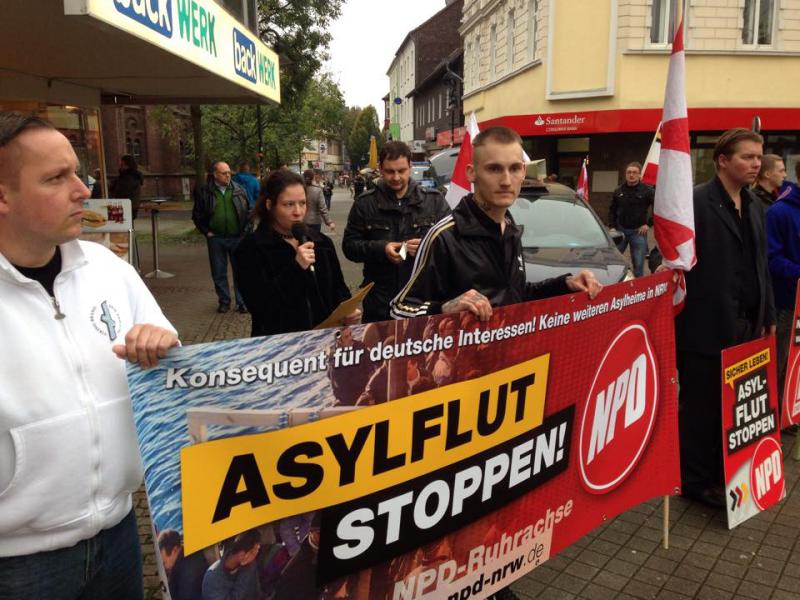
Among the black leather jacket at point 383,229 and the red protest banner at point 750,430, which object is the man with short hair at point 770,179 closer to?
the red protest banner at point 750,430

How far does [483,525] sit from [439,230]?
3.87 ft

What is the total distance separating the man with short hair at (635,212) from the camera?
10984 mm

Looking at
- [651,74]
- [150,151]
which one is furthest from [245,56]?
[150,151]

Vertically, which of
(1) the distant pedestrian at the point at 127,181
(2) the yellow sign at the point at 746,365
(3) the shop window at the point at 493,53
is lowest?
(2) the yellow sign at the point at 746,365

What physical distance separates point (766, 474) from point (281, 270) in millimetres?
3013

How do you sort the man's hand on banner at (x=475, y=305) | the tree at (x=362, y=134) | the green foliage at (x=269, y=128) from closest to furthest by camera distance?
the man's hand on banner at (x=475, y=305) < the green foliage at (x=269, y=128) < the tree at (x=362, y=134)

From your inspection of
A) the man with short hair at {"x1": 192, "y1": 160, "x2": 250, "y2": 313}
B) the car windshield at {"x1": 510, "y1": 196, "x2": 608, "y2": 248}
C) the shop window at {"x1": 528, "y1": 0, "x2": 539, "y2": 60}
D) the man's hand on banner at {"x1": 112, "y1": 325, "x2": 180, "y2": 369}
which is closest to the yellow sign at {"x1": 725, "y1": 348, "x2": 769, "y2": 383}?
the man's hand on banner at {"x1": 112, "y1": 325, "x2": 180, "y2": 369}

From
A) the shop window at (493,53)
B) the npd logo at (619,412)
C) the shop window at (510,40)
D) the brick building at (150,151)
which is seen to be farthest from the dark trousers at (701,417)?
the brick building at (150,151)

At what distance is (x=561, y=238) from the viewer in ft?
24.6

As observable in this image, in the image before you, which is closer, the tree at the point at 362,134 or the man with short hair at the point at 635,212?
the man with short hair at the point at 635,212

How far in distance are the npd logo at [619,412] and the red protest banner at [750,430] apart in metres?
0.65

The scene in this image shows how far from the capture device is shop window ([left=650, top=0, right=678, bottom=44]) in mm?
20438

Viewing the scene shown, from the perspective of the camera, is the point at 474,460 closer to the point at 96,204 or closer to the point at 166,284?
the point at 96,204

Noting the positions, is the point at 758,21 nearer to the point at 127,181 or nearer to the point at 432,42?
the point at 127,181
